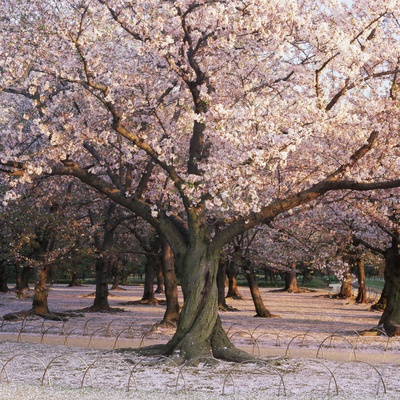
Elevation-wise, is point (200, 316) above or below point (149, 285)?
below

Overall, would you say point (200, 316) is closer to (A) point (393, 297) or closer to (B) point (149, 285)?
(A) point (393, 297)

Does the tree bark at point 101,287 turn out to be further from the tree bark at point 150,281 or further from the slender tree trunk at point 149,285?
the slender tree trunk at point 149,285

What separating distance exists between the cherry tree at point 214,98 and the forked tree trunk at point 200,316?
0.08ft

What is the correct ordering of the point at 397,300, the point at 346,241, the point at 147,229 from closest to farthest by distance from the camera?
the point at 397,300 < the point at 346,241 < the point at 147,229

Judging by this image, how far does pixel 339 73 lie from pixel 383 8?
66.0 inches

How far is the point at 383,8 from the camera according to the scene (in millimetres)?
13453

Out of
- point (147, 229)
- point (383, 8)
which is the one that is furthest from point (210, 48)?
point (147, 229)

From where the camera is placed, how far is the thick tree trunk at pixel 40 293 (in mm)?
23812

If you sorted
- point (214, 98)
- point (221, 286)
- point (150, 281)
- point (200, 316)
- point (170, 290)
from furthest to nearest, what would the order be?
point (150, 281) → point (221, 286) → point (170, 290) → point (214, 98) → point (200, 316)

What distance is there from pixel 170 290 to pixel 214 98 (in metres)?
8.39

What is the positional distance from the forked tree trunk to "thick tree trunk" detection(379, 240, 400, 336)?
25.5 ft

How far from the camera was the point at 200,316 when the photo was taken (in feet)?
46.1

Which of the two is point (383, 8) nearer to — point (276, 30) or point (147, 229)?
point (276, 30)

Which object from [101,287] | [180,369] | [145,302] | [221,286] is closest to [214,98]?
[180,369]
